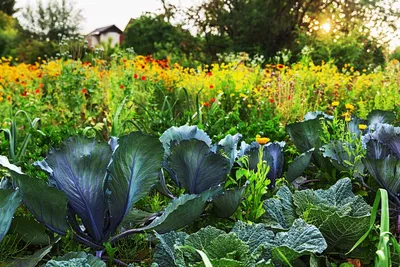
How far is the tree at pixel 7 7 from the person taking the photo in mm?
34656

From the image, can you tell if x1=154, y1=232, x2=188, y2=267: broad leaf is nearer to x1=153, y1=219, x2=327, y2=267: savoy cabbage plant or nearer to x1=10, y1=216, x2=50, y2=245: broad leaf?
x1=153, y1=219, x2=327, y2=267: savoy cabbage plant

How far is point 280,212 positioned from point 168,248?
0.47 meters

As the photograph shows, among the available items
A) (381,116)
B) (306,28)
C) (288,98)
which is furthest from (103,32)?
(381,116)

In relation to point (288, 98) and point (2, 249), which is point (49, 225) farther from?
point (288, 98)

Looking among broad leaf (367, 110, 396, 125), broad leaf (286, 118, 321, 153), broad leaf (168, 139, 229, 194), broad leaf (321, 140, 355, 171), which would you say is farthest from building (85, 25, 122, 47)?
broad leaf (168, 139, 229, 194)

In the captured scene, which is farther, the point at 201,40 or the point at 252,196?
the point at 201,40

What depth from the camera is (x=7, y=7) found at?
35219 mm

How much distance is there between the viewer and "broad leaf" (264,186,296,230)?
1.51m

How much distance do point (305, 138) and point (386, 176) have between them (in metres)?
0.48

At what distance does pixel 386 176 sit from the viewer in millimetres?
1685

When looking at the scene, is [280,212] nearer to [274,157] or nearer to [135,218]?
[274,157]

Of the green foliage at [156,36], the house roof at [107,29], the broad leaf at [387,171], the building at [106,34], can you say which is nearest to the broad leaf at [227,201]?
the broad leaf at [387,171]

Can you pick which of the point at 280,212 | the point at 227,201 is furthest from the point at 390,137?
the point at 227,201

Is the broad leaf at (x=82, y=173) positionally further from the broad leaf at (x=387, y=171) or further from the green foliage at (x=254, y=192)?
the broad leaf at (x=387, y=171)
